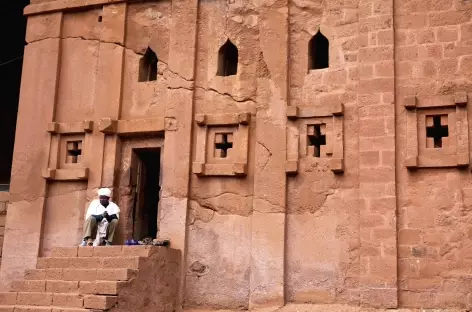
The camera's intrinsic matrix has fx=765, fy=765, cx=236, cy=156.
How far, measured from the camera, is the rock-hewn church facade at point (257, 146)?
9.09 metres

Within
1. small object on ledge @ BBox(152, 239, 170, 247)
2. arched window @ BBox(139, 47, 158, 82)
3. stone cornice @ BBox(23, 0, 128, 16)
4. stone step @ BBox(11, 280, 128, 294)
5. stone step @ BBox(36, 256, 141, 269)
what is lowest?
stone step @ BBox(11, 280, 128, 294)

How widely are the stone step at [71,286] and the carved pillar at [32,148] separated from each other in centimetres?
164

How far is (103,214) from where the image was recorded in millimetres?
10242

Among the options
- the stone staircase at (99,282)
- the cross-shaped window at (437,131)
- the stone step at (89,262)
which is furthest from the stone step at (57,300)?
the cross-shaped window at (437,131)

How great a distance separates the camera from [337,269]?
9281mm

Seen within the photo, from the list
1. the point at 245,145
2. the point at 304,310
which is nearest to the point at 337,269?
the point at 304,310

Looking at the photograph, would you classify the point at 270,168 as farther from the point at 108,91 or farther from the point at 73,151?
the point at 73,151

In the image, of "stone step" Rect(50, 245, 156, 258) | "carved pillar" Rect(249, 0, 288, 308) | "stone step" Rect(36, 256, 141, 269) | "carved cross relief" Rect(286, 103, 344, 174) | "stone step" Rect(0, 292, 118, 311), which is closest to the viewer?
"stone step" Rect(0, 292, 118, 311)

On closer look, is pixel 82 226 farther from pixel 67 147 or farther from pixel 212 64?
pixel 212 64

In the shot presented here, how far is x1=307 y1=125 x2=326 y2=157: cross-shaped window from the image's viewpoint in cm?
977

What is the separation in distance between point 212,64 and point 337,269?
331cm

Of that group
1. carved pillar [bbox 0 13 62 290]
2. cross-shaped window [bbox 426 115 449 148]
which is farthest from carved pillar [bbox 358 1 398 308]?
carved pillar [bbox 0 13 62 290]

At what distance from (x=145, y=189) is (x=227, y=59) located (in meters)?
2.19

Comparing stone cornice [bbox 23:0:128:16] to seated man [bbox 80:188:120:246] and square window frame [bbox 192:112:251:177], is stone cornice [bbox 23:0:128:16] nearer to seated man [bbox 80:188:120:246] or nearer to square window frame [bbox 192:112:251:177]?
square window frame [bbox 192:112:251:177]
